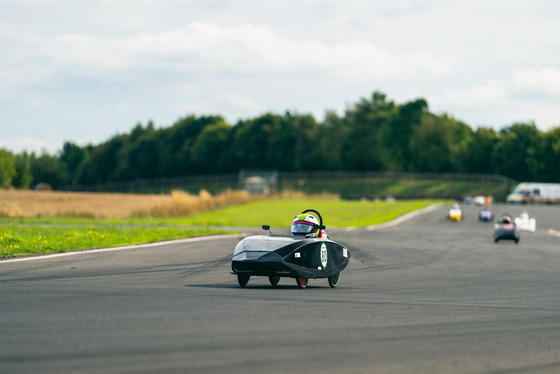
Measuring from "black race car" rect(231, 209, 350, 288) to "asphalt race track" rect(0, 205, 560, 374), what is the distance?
0.34 meters

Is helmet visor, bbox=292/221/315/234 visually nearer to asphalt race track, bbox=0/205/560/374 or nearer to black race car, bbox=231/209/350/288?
black race car, bbox=231/209/350/288

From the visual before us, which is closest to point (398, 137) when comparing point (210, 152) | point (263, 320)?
point (210, 152)

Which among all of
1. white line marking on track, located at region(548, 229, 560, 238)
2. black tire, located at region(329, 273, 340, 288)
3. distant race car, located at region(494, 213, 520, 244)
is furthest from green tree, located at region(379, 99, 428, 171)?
black tire, located at region(329, 273, 340, 288)

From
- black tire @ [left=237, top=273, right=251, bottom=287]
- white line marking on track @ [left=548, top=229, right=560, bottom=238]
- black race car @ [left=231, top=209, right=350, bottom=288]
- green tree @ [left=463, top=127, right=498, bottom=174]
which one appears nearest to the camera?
black race car @ [left=231, top=209, right=350, bottom=288]

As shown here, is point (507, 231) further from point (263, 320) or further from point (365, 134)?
point (365, 134)

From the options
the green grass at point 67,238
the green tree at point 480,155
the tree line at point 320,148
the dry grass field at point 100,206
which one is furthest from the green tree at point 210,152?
the green grass at point 67,238

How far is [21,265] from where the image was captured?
18844 millimetres

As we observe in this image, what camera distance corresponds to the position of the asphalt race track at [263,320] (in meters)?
7.94

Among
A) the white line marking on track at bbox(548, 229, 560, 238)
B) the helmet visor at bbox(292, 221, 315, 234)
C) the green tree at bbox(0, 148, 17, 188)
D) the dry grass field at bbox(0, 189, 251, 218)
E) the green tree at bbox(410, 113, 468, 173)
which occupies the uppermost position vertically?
the green tree at bbox(410, 113, 468, 173)

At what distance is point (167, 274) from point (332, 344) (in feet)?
30.8

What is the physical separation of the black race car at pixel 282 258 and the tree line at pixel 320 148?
4256 inches

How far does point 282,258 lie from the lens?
1473 cm

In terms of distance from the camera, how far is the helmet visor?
16.3 m

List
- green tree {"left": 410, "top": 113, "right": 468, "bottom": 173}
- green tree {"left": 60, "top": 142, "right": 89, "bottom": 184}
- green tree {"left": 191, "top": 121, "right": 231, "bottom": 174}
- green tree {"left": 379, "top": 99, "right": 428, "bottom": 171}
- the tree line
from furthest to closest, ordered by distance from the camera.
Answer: green tree {"left": 60, "top": 142, "right": 89, "bottom": 184} → green tree {"left": 191, "top": 121, "right": 231, "bottom": 174} → green tree {"left": 379, "top": 99, "right": 428, "bottom": 171} → green tree {"left": 410, "top": 113, "right": 468, "bottom": 173} → the tree line
